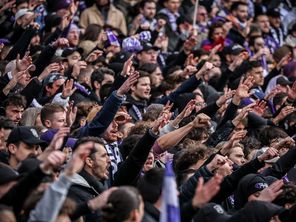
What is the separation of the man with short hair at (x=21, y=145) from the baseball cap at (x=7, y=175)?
0.84m

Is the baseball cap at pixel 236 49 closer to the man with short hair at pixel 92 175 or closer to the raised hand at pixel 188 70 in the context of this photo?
the raised hand at pixel 188 70

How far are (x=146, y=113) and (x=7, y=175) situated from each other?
3.80m

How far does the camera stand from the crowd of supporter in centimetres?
696

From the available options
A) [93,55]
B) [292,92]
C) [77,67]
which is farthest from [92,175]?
[292,92]

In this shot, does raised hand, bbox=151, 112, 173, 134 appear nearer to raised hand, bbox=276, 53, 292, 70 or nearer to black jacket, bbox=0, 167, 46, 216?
black jacket, bbox=0, 167, 46, 216

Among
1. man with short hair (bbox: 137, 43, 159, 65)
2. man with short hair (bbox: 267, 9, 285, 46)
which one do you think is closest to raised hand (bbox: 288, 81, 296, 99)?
man with short hair (bbox: 137, 43, 159, 65)

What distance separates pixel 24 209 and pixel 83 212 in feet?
1.96

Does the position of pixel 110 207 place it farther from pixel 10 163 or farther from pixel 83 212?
pixel 10 163

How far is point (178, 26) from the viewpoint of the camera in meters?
16.8

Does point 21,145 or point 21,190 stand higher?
point 21,190

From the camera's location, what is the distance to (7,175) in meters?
7.02

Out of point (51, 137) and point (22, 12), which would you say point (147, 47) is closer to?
point (22, 12)

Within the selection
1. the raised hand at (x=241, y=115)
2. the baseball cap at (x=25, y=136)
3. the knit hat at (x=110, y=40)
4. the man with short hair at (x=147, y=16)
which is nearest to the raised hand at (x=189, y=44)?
the knit hat at (x=110, y=40)

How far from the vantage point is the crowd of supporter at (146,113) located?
274 inches
